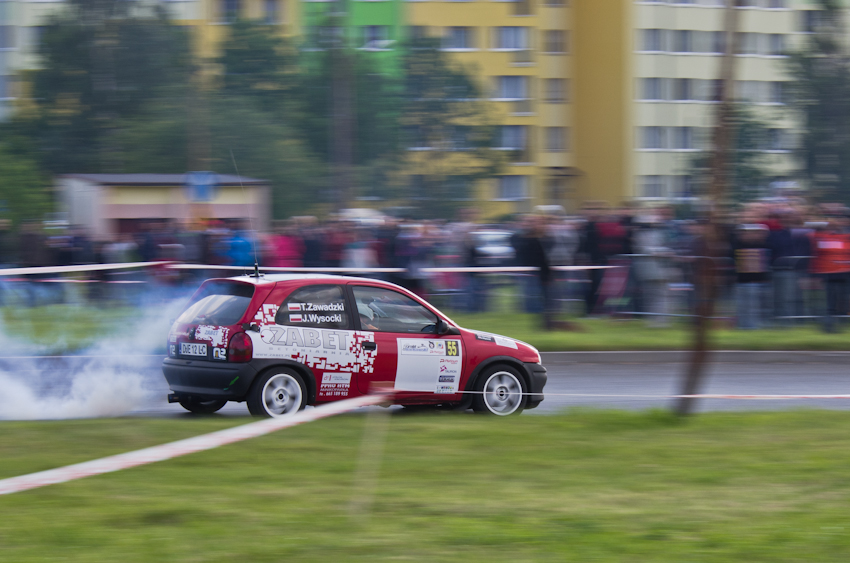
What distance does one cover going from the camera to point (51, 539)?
18.5 ft

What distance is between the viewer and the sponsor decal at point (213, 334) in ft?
32.9

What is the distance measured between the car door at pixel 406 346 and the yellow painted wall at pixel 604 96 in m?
65.1

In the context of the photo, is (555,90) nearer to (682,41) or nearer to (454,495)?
(682,41)

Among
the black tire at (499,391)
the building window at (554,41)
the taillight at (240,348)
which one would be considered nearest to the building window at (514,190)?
the building window at (554,41)

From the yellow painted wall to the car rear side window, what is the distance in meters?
65.6

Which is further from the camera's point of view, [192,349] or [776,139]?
[776,139]

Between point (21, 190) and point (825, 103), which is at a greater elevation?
point (825, 103)

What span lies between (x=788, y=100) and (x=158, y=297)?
44.2m

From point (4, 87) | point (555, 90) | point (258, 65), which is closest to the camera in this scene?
point (258, 65)

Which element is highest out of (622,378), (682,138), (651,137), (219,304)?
(651,137)

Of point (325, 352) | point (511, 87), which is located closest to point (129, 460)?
point (325, 352)

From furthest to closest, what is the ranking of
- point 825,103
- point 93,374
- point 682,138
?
point 682,138
point 825,103
point 93,374

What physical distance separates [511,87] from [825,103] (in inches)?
1047

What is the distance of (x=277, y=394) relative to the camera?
10.0 meters
